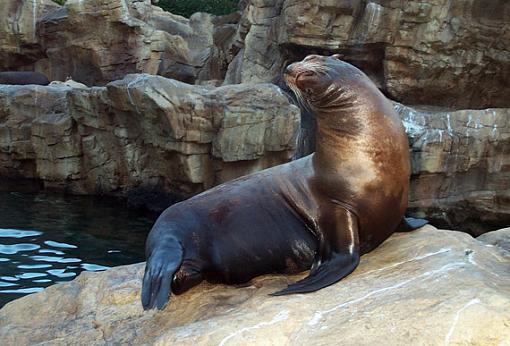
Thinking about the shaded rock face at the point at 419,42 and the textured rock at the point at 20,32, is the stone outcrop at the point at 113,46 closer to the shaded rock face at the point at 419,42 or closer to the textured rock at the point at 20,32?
the textured rock at the point at 20,32

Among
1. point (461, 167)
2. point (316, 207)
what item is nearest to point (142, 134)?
point (461, 167)

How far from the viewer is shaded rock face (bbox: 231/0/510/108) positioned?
1169 centimetres

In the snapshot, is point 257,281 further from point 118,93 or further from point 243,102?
point 118,93

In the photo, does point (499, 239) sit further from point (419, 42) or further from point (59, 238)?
point (419, 42)

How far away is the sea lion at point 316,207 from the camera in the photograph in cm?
347

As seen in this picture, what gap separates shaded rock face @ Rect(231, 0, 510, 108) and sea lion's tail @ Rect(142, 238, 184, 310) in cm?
935

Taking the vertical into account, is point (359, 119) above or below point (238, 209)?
above

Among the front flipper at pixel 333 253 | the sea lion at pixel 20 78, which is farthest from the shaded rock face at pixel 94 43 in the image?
the front flipper at pixel 333 253

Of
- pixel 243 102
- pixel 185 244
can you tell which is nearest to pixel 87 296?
pixel 185 244

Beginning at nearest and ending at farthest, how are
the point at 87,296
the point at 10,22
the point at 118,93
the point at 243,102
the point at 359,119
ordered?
the point at 359,119
the point at 87,296
the point at 243,102
the point at 118,93
the point at 10,22

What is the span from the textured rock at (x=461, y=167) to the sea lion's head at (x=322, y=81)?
653 cm

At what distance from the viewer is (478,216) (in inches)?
406

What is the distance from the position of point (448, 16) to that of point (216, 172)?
5002 mm

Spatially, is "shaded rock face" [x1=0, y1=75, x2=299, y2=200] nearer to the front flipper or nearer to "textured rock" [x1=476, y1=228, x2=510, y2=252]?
"textured rock" [x1=476, y1=228, x2=510, y2=252]
